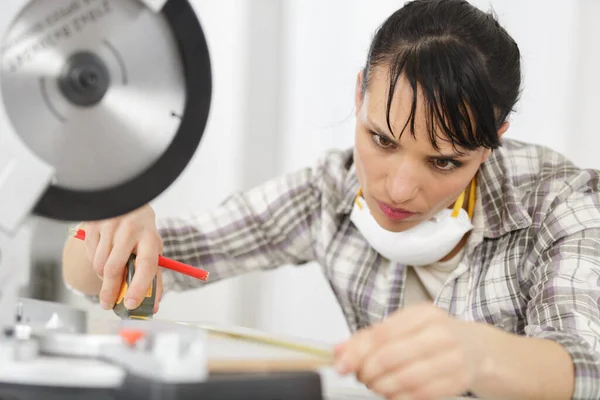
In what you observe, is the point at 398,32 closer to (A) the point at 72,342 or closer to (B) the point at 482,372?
(B) the point at 482,372

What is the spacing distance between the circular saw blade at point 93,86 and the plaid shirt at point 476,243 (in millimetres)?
553

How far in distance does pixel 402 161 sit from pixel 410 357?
0.48 metres

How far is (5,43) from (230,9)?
1.58 meters

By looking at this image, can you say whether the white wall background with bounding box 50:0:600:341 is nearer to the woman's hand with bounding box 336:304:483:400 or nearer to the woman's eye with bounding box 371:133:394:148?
the woman's eye with bounding box 371:133:394:148

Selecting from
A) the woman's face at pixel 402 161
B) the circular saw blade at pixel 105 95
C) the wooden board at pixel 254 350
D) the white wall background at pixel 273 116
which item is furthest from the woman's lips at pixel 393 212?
the white wall background at pixel 273 116

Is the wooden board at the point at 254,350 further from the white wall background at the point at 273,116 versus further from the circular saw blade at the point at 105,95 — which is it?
the white wall background at the point at 273,116

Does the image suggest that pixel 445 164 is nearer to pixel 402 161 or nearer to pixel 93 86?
pixel 402 161

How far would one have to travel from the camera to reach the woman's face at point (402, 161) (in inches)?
43.2

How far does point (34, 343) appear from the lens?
0.68 metres

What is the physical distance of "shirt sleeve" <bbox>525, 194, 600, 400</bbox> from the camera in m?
0.89

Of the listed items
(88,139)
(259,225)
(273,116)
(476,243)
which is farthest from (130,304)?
(273,116)

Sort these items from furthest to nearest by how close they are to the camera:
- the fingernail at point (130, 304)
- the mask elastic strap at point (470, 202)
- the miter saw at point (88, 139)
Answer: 1. the mask elastic strap at point (470, 202)
2. the fingernail at point (130, 304)
3. the miter saw at point (88, 139)

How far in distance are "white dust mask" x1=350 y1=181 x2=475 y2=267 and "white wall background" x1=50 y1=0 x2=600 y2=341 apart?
81 centimetres

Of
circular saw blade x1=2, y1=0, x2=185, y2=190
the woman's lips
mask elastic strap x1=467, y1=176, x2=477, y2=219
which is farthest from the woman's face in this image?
circular saw blade x1=2, y1=0, x2=185, y2=190
